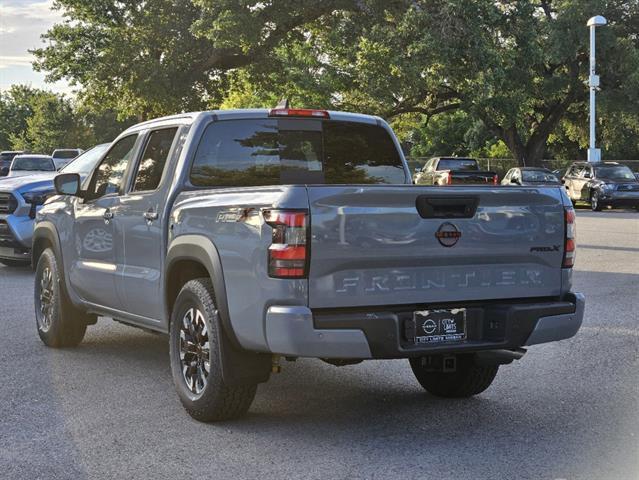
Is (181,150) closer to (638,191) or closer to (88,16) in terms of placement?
(638,191)

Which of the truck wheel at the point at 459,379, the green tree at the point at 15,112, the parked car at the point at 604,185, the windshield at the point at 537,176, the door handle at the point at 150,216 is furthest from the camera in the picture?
the green tree at the point at 15,112

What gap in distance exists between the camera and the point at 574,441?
541 cm

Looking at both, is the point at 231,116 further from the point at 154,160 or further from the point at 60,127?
the point at 60,127

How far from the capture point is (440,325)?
546 centimetres

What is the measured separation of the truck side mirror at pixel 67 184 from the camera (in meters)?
7.90

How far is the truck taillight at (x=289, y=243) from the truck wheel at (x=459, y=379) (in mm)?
1530

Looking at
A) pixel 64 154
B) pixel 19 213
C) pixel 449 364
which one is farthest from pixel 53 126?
pixel 449 364

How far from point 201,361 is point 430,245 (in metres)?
1.59

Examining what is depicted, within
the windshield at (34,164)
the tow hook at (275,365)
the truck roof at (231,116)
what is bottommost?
the windshield at (34,164)

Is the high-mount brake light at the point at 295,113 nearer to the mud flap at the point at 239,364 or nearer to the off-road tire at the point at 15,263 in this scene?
the mud flap at the point at 239,364

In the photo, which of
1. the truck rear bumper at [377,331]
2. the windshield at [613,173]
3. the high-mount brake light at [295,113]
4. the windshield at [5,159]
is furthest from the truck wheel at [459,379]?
the windshield at [5,159]

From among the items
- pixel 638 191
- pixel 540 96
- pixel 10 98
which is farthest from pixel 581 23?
pixel 10 98

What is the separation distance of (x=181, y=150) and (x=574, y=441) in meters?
3.19

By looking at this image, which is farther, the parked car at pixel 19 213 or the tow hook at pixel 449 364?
the parked car at pixel 19 213
